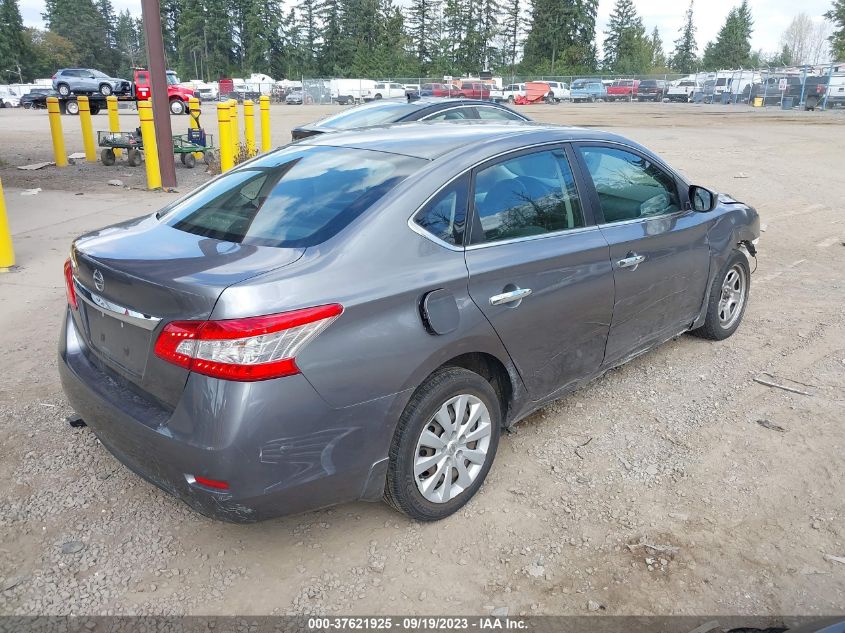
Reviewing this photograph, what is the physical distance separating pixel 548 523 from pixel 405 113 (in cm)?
738

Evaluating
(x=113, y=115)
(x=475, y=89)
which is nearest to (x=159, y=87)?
(x=113, y=115)

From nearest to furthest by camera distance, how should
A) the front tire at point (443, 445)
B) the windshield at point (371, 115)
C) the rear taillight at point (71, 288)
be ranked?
the front tire at point (443, 445) < the rear taillight at point (71, 288) < the windshield at point (371, 115)

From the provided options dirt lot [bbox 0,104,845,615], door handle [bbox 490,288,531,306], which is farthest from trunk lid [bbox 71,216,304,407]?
door handle [bbox 490,288,531,306]

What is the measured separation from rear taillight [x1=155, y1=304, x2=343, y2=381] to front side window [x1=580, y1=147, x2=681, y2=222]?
2.00 metres

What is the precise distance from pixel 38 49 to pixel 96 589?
3890 inches

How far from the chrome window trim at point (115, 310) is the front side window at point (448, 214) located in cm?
111

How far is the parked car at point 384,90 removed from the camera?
57219 mm

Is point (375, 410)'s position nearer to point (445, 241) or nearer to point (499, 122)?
point (445, 241)

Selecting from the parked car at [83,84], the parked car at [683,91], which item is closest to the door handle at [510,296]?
the parked car at [83,84]

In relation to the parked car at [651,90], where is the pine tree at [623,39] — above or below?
above

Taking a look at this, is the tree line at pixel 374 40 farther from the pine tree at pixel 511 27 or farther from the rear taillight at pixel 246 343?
the rear taillight at pixel 246 343

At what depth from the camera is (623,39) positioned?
323ft

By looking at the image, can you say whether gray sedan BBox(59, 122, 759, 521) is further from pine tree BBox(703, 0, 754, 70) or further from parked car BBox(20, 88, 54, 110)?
pine tree BBox(703, 0, 754, 70)

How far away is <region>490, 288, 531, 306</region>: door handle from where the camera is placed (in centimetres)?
295
